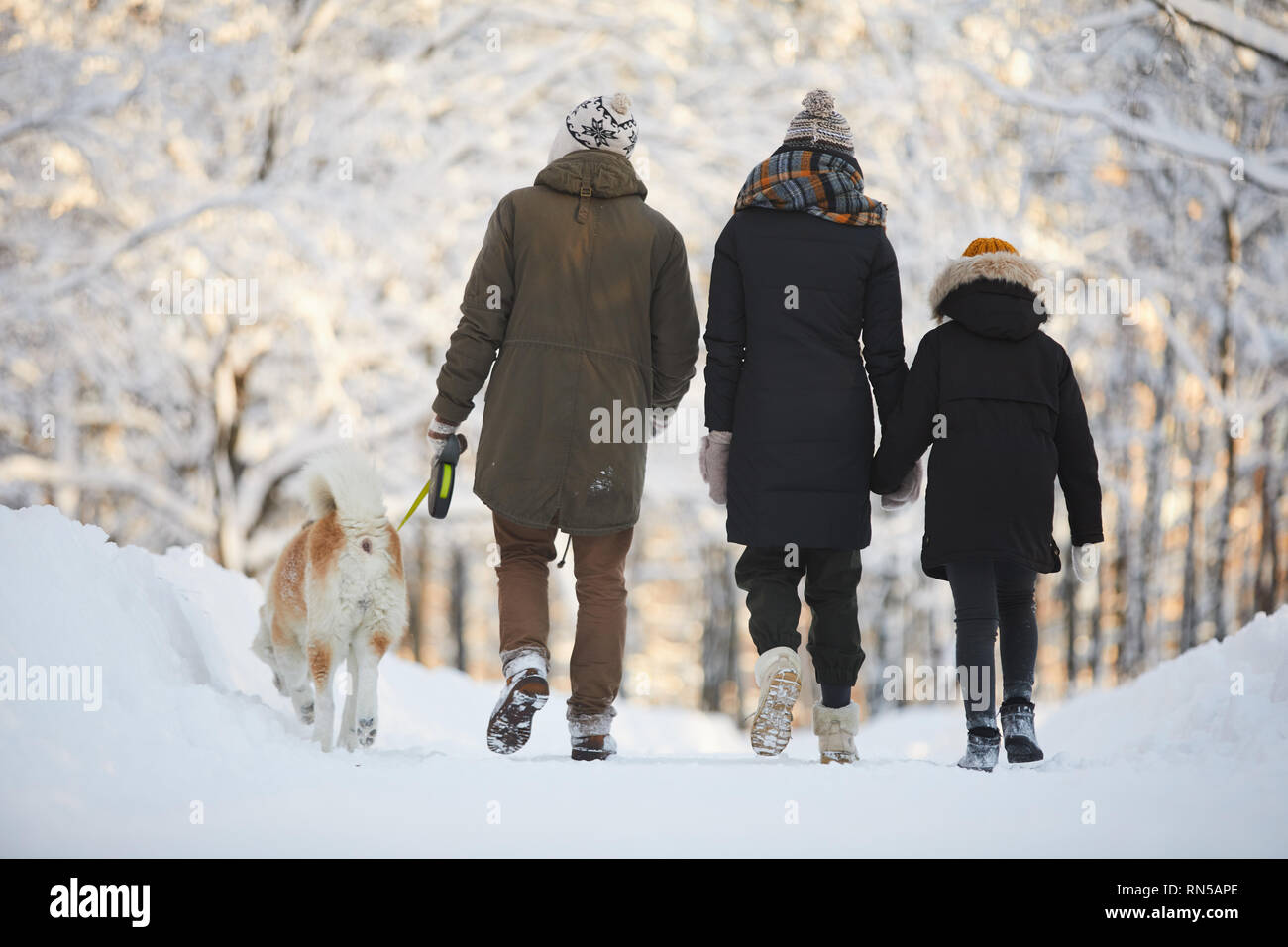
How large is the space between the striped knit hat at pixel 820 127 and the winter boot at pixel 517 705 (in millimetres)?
2199

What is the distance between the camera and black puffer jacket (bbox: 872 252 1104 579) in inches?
179

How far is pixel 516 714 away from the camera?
15.0ft

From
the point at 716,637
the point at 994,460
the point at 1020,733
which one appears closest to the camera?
the point at 994,460

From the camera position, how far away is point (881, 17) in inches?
535

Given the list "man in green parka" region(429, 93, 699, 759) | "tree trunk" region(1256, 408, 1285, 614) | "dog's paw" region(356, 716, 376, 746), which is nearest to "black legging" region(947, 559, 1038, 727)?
"man in green parka" region(429, 93, 699, 759)

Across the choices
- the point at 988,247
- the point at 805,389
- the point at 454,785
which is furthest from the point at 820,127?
the point at 454,785

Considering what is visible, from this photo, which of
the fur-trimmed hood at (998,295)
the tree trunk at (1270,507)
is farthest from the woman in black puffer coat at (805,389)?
the tree trunk at (1270,507)

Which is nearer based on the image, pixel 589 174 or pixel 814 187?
pixel 814 187

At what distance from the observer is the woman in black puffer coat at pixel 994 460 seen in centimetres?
454

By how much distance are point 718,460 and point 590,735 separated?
3.79 feet

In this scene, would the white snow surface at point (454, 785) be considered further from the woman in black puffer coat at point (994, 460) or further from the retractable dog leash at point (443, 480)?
the retractable dog leash at point (443, 480)

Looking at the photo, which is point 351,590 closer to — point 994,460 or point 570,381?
point 570,381
